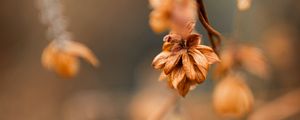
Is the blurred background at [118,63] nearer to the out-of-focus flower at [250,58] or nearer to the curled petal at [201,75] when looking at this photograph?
the out-of-focus flower at [250,58]

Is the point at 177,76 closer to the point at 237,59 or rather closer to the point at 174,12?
the point at 174,12

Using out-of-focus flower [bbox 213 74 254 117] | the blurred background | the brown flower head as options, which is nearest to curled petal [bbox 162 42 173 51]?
the brown flower head

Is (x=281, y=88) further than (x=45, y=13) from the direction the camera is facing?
Yes

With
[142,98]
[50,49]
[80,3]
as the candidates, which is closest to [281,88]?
[142,98]

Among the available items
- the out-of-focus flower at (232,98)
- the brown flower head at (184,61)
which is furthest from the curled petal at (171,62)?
the out-of-focus flower at (232,98)

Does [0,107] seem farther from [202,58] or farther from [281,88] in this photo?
[202,58]

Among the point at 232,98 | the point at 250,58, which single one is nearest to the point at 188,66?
the point at 232,98
